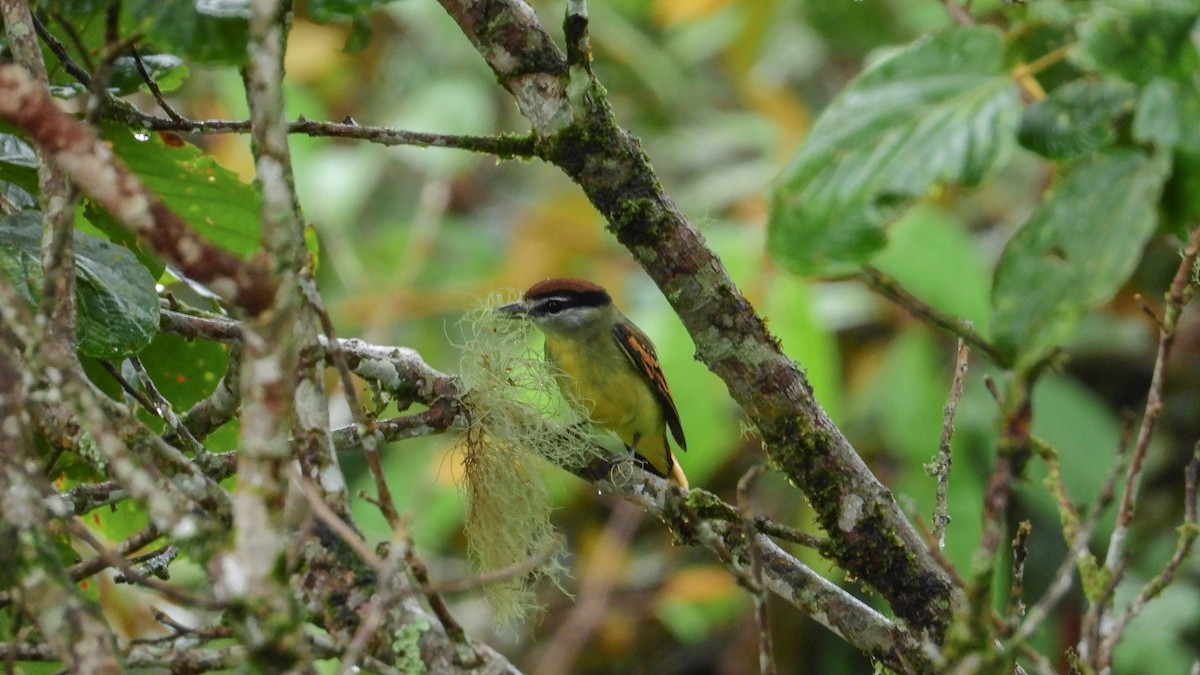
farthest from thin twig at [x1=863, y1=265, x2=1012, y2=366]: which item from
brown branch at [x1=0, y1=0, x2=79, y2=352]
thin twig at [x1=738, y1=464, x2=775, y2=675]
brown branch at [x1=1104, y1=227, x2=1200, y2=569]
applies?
brown branch at [x1=0, y1=0, x2=79, y2=352]

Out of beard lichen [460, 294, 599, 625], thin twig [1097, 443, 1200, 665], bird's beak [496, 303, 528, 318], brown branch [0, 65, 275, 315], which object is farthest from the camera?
bird's beak [496, 303, 528, 318]

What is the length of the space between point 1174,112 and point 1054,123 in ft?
0.41

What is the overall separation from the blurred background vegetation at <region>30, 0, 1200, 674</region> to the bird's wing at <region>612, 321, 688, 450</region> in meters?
0.61

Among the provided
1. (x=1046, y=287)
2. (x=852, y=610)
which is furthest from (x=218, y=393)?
(x=1046, y=287)

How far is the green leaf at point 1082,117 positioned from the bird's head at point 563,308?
2634mm

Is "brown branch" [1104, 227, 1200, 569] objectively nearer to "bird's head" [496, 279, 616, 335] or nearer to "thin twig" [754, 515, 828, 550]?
"thin twig" [754, 515, 828, 550]

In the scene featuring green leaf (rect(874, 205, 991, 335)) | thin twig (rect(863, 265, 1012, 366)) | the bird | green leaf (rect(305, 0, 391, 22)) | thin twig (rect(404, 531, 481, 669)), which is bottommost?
thin twig (rect(404, 531, 481, 669))

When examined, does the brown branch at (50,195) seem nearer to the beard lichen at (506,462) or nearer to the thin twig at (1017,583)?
the beard lichen at (506,462)

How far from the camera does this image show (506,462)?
2.60 meters

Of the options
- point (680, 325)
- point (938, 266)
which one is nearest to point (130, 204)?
point (680, 325)

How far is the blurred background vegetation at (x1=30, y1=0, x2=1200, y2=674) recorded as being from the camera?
507 cm

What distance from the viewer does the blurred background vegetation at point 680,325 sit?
5.07 meters

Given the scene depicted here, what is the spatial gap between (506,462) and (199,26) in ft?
3.89

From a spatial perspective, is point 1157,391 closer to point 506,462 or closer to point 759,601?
point 759,601
